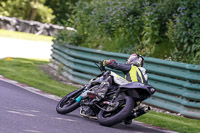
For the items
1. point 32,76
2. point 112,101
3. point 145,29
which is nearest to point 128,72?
point 112,101

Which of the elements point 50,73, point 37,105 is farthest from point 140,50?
point 37,105

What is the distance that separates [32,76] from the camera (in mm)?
14516

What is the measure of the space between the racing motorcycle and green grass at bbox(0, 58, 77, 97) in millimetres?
3151

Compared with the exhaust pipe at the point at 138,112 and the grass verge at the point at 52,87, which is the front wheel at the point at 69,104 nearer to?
the exhaust pipe at the point at 138,112

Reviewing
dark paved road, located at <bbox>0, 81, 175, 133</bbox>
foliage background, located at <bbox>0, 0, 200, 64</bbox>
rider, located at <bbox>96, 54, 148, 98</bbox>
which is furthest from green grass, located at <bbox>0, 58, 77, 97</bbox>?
rider, located at <bbox>96, 54, 148, 98</bbox>

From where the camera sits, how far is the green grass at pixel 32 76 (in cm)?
1220

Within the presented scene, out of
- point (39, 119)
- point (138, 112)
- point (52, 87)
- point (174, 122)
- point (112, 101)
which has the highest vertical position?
point (112, 101)

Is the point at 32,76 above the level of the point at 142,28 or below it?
below

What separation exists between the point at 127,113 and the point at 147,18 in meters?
6.48

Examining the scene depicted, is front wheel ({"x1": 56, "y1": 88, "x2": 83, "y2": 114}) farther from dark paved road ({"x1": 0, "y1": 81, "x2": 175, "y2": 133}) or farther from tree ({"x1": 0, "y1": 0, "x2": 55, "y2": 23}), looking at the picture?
tree ({"x1": 0, "y1": 0, "x2": 55, "y2": 23})

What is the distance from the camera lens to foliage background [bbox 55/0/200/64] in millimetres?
12289

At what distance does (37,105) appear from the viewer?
8.98m

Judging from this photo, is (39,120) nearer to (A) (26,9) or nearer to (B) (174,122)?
(B) (174,122)

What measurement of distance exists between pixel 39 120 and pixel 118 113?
4.23ft
